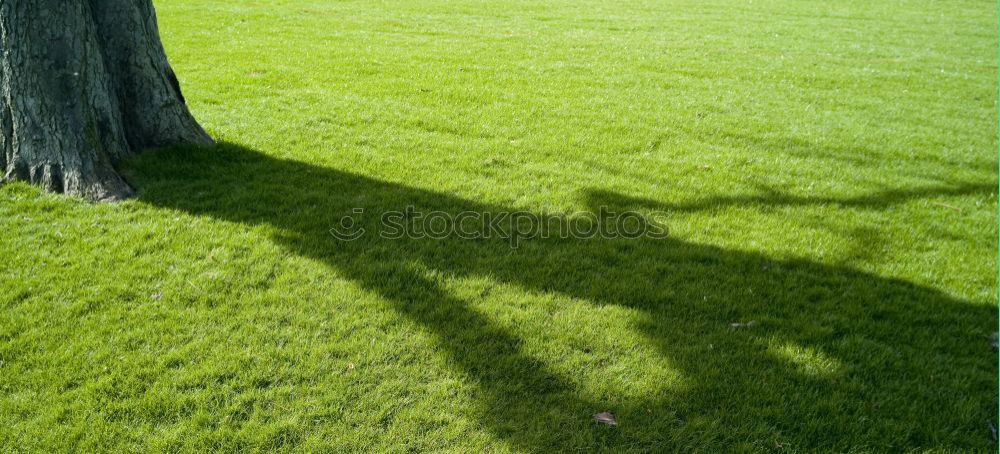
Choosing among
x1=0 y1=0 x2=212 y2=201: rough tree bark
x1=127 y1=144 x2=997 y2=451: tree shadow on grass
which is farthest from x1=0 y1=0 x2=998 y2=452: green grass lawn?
x1=0 y1=0 x2=212 y2=201: rough tree bark

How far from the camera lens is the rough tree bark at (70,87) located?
5.61 metres

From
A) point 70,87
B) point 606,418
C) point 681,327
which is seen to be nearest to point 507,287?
point 681,327

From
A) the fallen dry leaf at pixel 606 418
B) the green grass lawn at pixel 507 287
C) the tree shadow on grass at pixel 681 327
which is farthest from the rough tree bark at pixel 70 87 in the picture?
the fallen dry leaf at pixel 606 418

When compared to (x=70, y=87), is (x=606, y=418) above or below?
below

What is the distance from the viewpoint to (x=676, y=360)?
13.8 feet

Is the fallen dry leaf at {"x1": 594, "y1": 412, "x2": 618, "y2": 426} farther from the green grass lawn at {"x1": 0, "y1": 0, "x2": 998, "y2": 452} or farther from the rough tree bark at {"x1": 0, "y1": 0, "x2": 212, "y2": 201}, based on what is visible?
the rough tree bark at {"x1": 0, "y1": 0, "x2": 212, "y2": 201}

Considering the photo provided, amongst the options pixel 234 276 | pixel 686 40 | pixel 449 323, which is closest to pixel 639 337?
pixel 449 323

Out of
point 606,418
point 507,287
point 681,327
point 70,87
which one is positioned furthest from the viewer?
point 70,87

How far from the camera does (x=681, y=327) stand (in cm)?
457

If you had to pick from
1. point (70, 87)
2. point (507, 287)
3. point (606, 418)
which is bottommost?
point (606, 418)

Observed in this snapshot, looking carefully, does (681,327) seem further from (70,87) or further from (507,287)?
(70,87)

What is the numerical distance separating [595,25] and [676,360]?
16.6 m

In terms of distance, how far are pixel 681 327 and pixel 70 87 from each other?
5668mm

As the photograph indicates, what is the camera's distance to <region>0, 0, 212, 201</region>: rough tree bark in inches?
221
